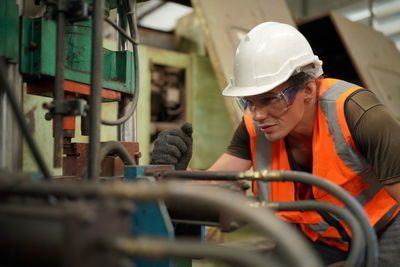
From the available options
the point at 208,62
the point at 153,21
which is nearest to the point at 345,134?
the point at 208,62

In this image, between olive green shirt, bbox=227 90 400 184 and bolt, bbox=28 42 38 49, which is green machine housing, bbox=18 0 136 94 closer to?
bolt, bbox=28 42 38 49

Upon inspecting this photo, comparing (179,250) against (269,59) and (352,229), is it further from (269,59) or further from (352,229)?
(269,59)

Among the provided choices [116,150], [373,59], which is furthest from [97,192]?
[373,59]

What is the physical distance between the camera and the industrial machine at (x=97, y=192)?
52 centimetres

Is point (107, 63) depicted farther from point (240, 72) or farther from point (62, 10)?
point (240, 72)

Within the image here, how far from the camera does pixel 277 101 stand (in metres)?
1.38

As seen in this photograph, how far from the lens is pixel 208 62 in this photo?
3510 mm

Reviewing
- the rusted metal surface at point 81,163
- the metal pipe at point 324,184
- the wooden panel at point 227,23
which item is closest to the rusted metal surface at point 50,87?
the rusted metal surface at point 81,163

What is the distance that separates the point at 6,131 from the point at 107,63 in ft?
1.27

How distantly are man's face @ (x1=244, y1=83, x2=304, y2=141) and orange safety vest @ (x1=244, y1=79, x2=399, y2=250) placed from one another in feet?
0.30

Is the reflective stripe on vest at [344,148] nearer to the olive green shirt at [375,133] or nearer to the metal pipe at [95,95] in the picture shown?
the olive green shirt at [375,133]

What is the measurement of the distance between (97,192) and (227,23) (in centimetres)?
238

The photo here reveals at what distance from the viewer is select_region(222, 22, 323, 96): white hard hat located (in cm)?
138

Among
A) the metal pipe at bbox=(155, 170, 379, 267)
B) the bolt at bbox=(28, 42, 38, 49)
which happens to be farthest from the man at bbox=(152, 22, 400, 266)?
the bolt at bbox=(28, 42, 38, 49)
